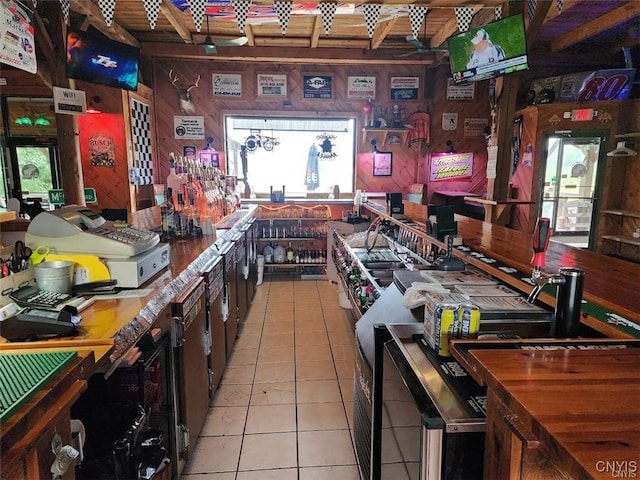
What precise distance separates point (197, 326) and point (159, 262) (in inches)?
19.0

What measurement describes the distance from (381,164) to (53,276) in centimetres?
638

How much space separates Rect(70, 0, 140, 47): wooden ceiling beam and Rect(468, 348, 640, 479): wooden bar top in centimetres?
558

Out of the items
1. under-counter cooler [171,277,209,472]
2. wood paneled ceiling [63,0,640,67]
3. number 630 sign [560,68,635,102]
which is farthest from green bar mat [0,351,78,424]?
number 630 sign [560,68,635,102]

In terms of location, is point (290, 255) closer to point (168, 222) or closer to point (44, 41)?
point (168, 222)

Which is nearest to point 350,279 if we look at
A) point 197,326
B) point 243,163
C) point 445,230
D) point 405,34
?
point 445,230

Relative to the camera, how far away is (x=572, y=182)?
7.10 m

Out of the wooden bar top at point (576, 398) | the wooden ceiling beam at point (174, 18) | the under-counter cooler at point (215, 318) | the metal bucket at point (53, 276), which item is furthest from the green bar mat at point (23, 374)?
the wooden ceiling beam at point (174, 18)

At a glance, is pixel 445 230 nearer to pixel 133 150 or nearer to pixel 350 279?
pixel 350 279

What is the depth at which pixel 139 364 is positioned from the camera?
1.71 meters

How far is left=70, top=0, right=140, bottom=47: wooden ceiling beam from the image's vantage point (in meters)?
4.68

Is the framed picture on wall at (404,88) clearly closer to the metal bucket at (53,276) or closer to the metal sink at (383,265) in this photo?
the metal sink at (383,265)

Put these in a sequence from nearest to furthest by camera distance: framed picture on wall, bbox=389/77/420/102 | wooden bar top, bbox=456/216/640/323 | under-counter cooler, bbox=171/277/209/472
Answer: wooden bar top, bbox=456/216/640/323, under-counter cooler, bbox=171/277/209/472, framed picture on wall, bbox=389/77/420/102

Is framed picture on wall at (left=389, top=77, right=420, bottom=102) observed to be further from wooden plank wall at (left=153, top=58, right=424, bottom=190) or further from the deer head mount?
the deer head mount

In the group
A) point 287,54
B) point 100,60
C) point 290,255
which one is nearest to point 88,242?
point 100,60
